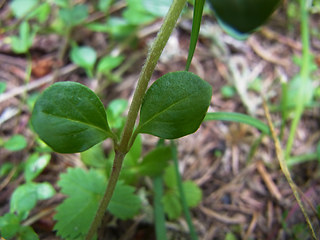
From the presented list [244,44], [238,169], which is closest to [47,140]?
[238,169]

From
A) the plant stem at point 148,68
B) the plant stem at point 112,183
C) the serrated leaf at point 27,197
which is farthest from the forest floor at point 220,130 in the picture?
the plant stem at point 148,68

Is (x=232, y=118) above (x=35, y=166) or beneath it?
above

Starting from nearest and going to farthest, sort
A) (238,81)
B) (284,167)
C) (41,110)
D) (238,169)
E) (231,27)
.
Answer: (231,27) < (41,110) < (284,167) < (238,169) < (238,81)

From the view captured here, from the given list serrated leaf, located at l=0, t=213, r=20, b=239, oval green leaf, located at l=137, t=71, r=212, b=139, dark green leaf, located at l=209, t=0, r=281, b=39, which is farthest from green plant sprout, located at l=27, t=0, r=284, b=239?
serrated leaf, located at l=0, t=213, r=20, b=239

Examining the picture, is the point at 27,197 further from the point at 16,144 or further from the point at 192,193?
the point at 192,193

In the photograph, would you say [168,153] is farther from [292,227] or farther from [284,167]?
[292,227]

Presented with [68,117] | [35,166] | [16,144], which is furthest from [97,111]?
[16,144]
